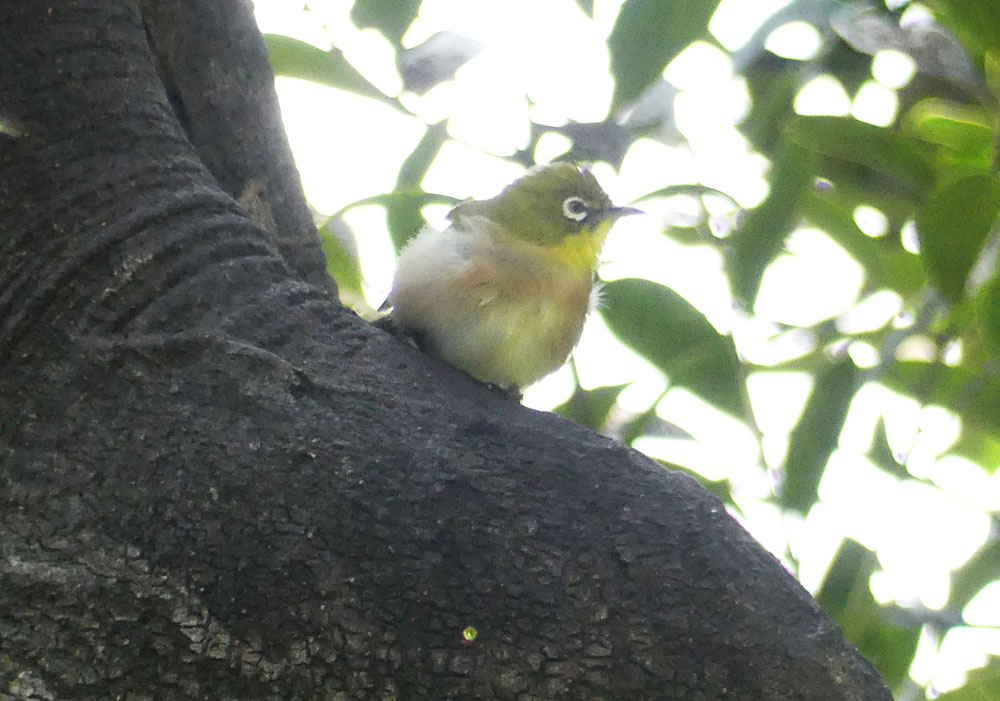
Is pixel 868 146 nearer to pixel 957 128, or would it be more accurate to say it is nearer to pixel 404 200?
pixel 957 128

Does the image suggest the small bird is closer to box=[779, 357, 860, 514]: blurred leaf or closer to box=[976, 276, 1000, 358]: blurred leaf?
box=[779, 357, 860, 514]: blurred leaf

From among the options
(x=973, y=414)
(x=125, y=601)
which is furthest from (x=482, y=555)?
(x=973, y=414)

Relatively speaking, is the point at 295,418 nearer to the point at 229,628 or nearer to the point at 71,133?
the point at 229,628

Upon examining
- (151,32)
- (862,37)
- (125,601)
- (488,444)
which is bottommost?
(125,601)

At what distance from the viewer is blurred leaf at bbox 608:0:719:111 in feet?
7.27

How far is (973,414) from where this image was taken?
228 cm

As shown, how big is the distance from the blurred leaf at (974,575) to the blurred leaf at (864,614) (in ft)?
0.67

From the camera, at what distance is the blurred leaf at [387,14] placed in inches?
92.5

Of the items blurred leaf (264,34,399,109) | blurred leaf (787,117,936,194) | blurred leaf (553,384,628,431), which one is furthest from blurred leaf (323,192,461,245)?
blurred leaf (787,117,936,194)

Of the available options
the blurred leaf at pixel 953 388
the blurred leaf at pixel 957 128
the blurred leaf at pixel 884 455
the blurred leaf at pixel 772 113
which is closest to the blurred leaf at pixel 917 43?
the blurred leaf at pixel 957 128

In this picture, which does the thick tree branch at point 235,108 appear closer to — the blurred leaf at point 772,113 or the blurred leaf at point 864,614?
the blurred leaf at point 772,113

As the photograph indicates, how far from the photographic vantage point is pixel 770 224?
217cm

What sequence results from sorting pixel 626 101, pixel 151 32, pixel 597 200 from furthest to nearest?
pixel 597 200, pixel 626 101, pixel 151 32

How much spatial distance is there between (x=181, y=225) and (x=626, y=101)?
119 centimetres
